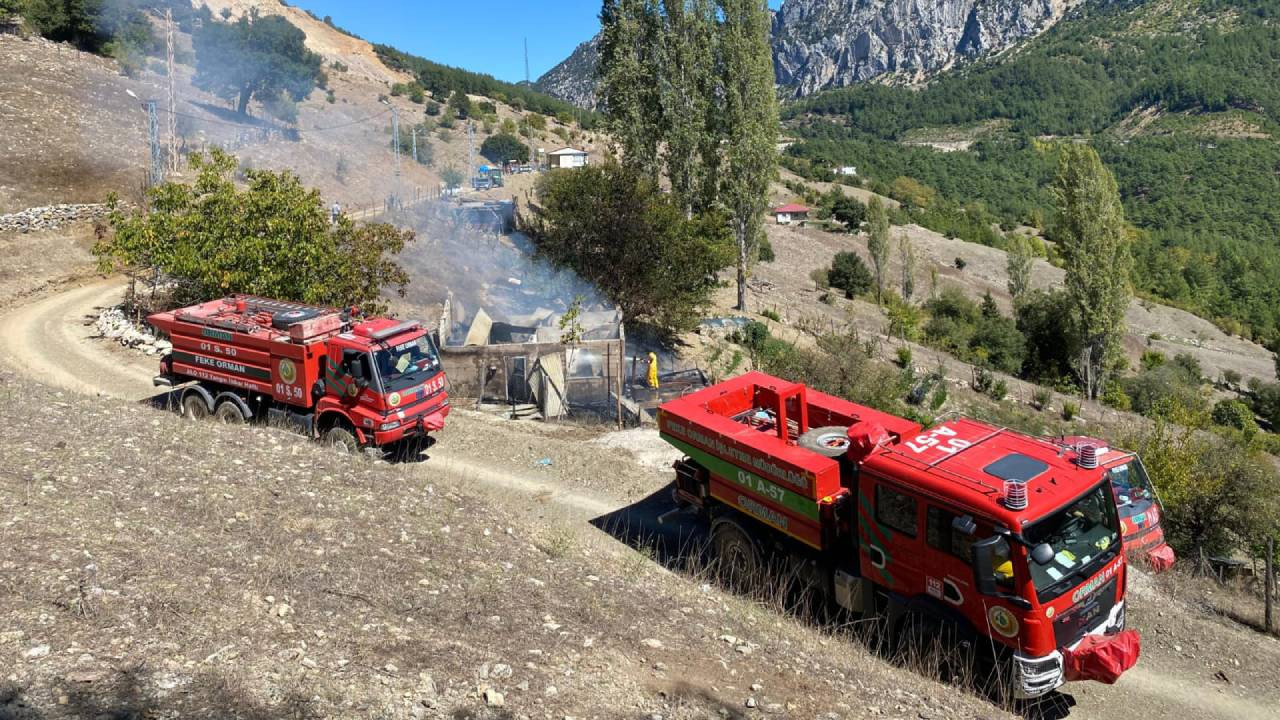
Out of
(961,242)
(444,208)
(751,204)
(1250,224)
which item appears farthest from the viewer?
(1250,224)

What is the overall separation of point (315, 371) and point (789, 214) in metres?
68.5

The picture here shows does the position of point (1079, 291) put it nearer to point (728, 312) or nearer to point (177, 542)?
point (728, 312)

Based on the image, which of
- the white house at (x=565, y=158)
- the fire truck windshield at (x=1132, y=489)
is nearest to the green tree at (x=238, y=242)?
A: the fire truck windshield at (x=1132, y=489)

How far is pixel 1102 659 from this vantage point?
754 centimetres

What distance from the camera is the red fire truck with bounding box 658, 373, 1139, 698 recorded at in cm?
747

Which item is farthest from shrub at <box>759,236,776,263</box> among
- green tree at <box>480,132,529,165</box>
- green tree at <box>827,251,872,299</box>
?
green tree at <box>480,132,529,165</box>

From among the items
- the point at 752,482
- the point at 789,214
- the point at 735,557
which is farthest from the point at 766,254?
the point at 752,482

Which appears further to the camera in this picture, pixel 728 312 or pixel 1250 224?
pixel 1250 224

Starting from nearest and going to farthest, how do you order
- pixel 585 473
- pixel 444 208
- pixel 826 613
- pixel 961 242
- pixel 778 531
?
pixel 826 613 < pixel 778 531 < pixel 585 473 < pixel 444 208 < pixel 961 242

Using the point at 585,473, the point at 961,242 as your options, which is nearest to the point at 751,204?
the point at 585,473

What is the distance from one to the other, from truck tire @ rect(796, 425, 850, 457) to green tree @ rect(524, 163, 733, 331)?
51.7ft

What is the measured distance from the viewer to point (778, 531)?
10016 millimetres

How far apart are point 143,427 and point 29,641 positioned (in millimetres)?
7098

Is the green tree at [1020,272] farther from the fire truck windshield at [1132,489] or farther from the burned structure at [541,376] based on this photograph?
the fire truck windshield at [1132,489]
